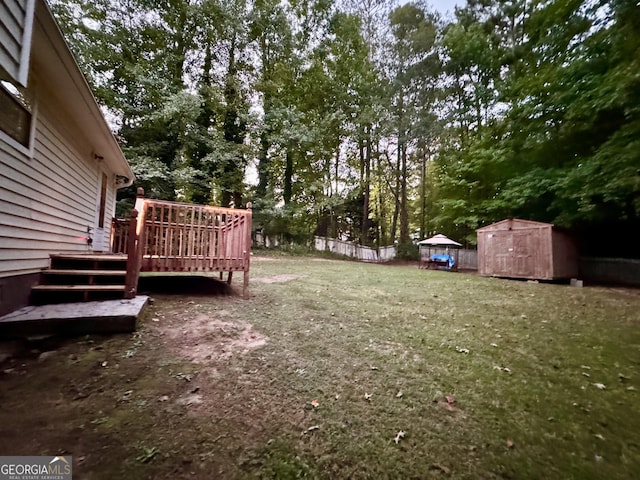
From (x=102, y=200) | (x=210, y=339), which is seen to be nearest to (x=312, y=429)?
(x=210, y=339)

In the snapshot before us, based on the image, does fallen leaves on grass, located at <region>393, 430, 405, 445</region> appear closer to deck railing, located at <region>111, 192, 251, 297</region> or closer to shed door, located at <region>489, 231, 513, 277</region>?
deck railing, located at <region>111, 192, 251, 297</region>

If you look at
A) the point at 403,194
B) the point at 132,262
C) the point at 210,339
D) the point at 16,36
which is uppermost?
the point at 403,194

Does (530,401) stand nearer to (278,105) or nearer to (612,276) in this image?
(612,276)

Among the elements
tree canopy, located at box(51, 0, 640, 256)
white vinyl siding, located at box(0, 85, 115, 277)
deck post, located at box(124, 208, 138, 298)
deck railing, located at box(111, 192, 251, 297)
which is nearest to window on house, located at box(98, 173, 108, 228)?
white vinyl siding, located at box(0, 85, 115, 277)

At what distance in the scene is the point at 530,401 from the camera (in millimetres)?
2236

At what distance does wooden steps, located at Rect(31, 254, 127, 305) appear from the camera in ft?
11.2

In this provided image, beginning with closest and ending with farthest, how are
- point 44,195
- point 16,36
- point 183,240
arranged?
point 16,36, point 44,195, point 183,240

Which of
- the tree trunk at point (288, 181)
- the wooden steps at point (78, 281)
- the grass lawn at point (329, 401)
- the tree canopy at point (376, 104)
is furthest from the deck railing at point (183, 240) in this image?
the tree trunk at point (288, 181)

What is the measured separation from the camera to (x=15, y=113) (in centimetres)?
306

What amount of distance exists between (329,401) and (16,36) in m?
3.82

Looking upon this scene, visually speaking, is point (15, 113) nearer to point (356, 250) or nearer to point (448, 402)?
point (448, 402)

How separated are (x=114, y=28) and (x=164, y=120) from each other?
522 cm

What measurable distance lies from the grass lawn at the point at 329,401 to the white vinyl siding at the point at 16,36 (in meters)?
2.39

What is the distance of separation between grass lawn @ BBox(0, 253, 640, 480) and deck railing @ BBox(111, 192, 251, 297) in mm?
725
